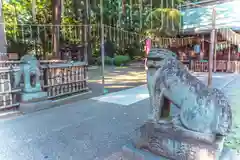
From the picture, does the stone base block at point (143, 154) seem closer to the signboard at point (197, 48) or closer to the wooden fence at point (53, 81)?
the wooden fence at point (53, 81)

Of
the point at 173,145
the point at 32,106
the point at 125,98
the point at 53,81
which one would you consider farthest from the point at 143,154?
the point at 53,81

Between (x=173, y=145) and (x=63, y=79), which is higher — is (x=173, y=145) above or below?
below

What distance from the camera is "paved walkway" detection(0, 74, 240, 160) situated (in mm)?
2883

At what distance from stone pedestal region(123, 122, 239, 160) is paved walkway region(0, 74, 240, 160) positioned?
61 centimetres

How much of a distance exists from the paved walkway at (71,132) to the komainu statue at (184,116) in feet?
3.35

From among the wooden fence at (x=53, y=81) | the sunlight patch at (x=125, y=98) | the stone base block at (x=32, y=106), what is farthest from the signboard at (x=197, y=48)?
the stone base block at (x=32, y=106)

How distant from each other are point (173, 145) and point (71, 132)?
6.86 ft

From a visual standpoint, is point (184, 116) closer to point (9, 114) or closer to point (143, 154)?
point (143, 154)

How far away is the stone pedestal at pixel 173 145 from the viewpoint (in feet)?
6.59

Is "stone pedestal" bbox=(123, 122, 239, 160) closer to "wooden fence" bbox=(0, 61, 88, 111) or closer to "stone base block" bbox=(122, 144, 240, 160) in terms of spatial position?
"stone base block" bbox=(122, 144, 240, 160)

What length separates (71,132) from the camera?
11.8 feet

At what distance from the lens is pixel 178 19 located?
13383 mm

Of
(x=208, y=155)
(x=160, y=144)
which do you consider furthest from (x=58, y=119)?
(x=208, y=155)

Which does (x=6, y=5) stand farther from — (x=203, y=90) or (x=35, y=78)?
(x=203, y=90)
